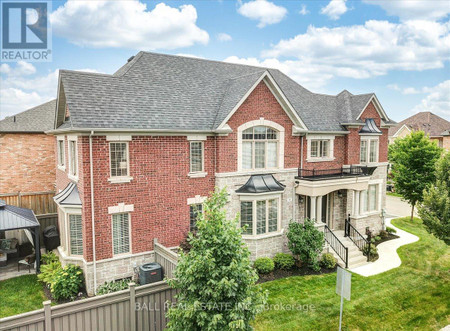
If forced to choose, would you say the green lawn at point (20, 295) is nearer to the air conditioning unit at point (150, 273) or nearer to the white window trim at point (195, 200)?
the air conditioning unit at point (150, 273)

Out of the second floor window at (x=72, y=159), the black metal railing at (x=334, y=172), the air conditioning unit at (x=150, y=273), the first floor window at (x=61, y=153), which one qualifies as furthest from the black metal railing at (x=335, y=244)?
the first floor window at (x=61, y=153)

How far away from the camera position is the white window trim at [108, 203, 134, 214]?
1295 cm

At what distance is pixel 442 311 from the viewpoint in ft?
39.6

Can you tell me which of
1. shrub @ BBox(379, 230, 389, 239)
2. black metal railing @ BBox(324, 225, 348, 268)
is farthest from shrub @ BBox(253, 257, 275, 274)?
shrub @ BBox(379, 230, 389, 239)

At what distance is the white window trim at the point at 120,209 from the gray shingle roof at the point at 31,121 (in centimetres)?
1198

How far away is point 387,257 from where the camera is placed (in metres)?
18.0

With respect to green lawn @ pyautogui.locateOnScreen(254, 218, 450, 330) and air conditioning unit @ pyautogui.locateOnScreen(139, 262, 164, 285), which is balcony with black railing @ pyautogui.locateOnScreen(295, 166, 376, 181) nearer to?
green lawn @ pyautogui.locateOnScreen(254, 218, 450, 330)

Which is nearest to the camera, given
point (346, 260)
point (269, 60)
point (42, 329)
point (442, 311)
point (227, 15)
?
point (42, 329)

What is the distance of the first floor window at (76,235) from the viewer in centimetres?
1334

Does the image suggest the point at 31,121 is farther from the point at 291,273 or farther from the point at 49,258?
the point at 291,273

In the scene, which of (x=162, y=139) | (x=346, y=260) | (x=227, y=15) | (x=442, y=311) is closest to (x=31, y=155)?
(x=162, y=139)

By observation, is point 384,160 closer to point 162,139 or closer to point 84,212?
point 162,139

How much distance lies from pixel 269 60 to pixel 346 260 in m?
21.5

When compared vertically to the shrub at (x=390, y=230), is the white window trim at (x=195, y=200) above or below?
above
